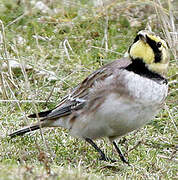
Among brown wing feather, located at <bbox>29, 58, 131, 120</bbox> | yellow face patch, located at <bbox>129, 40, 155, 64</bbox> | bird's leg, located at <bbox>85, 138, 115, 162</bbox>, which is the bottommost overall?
bird's leg, located at <bbox>85, 138, 115, 162</bbox>

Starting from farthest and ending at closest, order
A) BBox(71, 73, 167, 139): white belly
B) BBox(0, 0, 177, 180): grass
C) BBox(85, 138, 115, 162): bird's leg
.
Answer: BBox(85, 138, 115, 162): bird's leg
BBox(0, 0, 177, 180): grass
BBox(71, 73, 167, 139): white belly

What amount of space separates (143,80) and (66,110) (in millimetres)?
890

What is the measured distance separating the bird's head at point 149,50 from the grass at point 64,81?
67 cm

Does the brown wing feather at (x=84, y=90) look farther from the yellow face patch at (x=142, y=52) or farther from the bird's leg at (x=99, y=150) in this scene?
the bird's leg at (x=99, y=150)

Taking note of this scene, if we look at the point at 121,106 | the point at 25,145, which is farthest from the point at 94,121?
the point at 25,145

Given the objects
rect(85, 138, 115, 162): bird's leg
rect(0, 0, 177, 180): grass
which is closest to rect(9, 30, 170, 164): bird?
rect(85, 138, 115, 162): bird's leg

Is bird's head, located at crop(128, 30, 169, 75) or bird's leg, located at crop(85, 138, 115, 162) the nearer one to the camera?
bird's head, located at crop(128, 30, 169, 75)

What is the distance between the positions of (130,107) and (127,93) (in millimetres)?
116

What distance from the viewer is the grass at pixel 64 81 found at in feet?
14.1

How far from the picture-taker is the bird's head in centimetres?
423

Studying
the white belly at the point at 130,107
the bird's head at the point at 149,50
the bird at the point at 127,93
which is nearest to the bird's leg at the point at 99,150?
the bird at the point at 127,93

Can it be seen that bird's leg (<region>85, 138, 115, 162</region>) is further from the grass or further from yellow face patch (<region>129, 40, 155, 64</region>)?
yellow face patch (<region>129, 40, 155, 64</region>)

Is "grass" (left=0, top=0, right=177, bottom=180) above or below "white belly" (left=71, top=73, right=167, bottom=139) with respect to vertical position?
below

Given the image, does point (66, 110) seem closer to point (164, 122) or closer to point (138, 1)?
point (164, 122)
